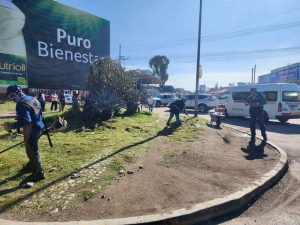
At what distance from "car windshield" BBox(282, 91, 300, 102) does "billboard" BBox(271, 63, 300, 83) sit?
25923mm

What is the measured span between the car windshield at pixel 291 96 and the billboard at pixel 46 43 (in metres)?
13.2

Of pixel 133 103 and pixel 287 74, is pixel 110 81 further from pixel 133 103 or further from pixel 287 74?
pixel 287 74

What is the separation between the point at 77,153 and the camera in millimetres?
4684

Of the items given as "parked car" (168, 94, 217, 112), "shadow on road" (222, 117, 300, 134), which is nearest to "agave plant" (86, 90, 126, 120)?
"shadow on road" (222, 117, 300, 134)

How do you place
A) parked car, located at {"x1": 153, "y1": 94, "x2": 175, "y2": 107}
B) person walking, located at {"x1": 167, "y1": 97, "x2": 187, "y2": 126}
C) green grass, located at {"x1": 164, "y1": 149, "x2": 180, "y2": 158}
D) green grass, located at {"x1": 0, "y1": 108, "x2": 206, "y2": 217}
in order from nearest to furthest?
green grass, located at {"x1": 0, "y1": 108, "x2": 206, "y2": 217}, green grass, located at {"x1": 164, "y1": 149, "x2": 180, "y2": 158}, person walking, located at {"x1": 167, "y1": 97, "x2": 187, "y2": 126}, parked car, located at {"x1": 153, "y1": 94, "x2": 175, "y2": 107}

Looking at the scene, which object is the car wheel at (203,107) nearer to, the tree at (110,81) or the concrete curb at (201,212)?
the tree at (110,81)

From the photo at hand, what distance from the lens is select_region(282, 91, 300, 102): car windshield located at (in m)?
9.71

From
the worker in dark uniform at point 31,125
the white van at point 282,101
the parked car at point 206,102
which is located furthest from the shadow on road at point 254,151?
the parked car at point 206,102

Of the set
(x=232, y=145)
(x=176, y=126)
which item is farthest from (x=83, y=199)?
(x=176, y=126)

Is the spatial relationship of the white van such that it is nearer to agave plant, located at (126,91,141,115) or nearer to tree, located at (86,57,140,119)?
agave plant, located at (126,91,141,115)

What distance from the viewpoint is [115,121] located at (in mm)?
8461

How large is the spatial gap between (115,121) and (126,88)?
3.08 m

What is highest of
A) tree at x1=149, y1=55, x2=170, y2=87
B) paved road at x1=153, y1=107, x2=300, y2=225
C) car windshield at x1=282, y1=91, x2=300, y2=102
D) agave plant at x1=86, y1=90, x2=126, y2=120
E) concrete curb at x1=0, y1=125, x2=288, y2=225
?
tree at x1=149, y1=55, x2=170, y2=87

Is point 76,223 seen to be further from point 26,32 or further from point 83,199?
point 26,32
